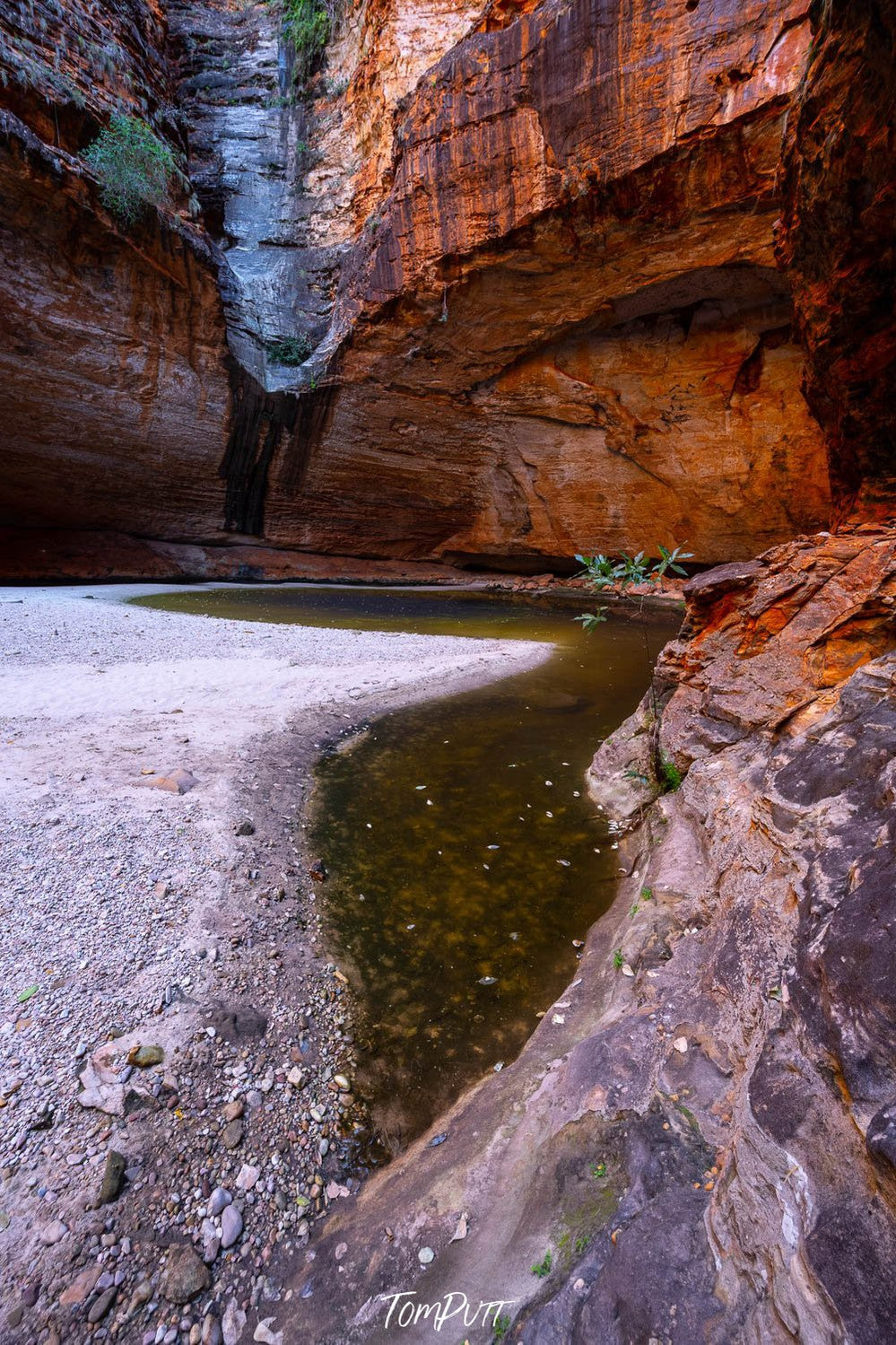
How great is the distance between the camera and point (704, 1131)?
1413mm

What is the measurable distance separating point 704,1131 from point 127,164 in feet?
57.9

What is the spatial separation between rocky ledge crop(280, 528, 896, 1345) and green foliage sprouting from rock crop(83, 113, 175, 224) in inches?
651

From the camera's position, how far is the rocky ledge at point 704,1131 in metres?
1.04

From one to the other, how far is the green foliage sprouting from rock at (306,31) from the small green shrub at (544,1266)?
2459 centimetres

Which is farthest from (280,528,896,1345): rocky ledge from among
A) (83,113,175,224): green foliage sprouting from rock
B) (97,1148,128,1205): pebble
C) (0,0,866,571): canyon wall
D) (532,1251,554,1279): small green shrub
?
(83,113,175,224): green foliage sprouting from rock

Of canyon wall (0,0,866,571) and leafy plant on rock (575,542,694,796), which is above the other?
canyon wall (0,0,866,571)

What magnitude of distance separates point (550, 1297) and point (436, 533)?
70.1 feet

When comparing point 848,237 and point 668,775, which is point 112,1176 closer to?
point 668,775

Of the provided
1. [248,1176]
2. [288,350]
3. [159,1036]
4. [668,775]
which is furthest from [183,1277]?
[288,350]

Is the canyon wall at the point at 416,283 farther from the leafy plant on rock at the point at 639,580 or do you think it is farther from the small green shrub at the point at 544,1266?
the small green shrub at the point at 544,1266

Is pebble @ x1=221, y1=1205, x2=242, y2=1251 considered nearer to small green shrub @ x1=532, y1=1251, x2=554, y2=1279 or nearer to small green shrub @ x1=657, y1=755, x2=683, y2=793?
small green shrub @ x1=532, y1=1251, x2=554, y2=1279

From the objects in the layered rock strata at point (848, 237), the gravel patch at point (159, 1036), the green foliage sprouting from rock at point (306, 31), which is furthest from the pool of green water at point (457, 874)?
the green foliage sprouting from rock at point (306, 31)

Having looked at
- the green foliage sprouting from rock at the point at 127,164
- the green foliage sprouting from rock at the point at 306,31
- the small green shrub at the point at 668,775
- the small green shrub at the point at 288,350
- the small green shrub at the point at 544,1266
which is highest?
the green foliage sprouting from rock at the point at 306,31

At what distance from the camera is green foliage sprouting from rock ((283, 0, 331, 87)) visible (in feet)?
51.2
